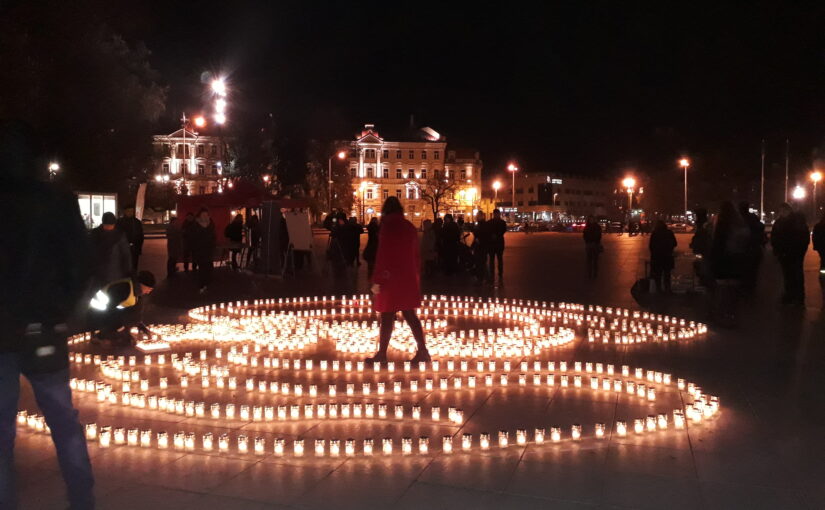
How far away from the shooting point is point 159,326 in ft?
33.6

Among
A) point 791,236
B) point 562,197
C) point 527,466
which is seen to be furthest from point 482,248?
point 562,197

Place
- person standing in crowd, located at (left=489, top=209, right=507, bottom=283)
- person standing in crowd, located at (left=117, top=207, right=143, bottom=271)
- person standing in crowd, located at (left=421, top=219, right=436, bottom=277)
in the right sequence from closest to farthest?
person standing in crowd, located at (left=117, top=207, right=143, bottom=271) → person standing in crowd, located at (left=489, top=209, right=507, bottom=283) → person standing in crowd, located at (left=421, top=219, right=436, bottom=277)

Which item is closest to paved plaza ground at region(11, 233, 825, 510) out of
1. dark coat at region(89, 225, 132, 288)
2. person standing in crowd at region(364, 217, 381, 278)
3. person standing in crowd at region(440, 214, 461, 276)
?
dark coat at region(89, 225, 132, 288)

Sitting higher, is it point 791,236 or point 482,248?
point 791,236

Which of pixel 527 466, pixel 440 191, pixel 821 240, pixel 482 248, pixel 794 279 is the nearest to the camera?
pixel 527 466

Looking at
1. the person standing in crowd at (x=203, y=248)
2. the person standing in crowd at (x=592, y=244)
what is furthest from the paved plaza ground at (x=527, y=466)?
the person standing in crowd at (x=592, y=244)

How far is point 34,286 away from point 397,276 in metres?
4.55

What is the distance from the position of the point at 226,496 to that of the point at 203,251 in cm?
1145

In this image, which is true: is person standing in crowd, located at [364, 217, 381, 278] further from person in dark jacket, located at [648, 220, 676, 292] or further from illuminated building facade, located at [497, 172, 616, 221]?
illuminated building facade, located at [497, 172, 616, 221]

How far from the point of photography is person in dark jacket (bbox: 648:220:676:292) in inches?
558

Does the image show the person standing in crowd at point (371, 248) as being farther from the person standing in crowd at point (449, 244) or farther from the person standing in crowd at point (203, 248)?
the person standing in crowd at point (203, 248)

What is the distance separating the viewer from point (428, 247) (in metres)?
18.9

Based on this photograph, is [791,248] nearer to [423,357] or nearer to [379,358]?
[423,357]

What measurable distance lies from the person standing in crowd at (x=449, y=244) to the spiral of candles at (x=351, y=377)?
7520 mm
